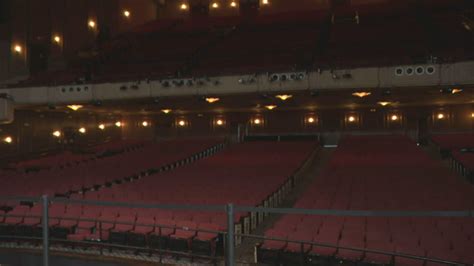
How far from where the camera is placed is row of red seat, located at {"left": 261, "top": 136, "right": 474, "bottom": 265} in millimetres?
5430

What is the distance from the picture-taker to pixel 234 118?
24.6 meters

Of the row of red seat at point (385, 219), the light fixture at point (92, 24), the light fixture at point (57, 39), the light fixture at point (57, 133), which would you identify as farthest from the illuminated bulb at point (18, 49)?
the row of red seat at point (385, 219)

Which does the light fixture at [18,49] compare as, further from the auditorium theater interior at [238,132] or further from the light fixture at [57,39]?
the light fixture at [57,39]

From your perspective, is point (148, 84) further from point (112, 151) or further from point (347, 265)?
point (347, 265)

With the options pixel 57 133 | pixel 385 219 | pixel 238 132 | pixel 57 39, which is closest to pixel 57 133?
pixel 57 133

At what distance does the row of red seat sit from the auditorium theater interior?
4 cm

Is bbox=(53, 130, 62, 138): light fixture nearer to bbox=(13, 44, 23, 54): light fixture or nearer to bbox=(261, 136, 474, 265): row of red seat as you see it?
bbox=(13, 44, 23, 54): light fixture

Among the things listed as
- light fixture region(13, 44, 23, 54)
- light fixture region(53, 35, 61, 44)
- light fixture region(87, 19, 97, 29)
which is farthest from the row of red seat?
light fixture region(87, 19, 97, 29)

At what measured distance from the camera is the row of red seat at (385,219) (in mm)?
5430

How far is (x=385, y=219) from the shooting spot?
22.1 ft

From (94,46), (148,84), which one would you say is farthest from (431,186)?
(94,46)

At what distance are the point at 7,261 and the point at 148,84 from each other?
38.9 ft

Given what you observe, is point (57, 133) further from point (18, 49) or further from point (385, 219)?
point (385, 219)

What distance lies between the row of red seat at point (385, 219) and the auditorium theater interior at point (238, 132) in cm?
4
